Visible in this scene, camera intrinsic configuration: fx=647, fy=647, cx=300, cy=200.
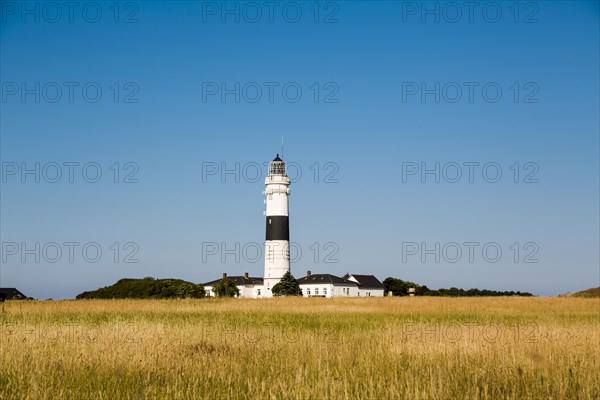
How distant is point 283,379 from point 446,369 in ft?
8.42

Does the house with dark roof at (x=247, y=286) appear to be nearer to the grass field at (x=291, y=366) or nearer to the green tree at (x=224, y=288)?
the green tree at (x=224, y=288)

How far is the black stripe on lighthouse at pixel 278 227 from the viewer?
236ft

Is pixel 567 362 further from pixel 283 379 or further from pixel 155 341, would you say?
pixel 155 341

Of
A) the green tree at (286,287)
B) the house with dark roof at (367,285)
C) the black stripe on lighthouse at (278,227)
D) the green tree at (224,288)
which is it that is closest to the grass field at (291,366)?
the black stripe on lighthouse at (278,227)

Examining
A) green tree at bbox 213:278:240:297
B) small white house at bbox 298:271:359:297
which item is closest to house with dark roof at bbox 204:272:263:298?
small white house at bbox 298:271:359:297

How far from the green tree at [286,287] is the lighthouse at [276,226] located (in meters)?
0.79

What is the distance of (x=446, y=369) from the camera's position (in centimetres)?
945

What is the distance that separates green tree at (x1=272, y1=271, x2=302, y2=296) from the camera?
237 ft

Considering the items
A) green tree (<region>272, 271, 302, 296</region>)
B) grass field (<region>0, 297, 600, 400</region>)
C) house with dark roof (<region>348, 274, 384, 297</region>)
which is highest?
grass field (<region>0, 297, 600, 400</region>)

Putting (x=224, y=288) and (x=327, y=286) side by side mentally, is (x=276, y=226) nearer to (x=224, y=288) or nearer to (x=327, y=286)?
(x=224, y=288)

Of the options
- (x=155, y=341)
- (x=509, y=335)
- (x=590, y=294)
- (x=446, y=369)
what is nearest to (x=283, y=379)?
(x=446, y=369)

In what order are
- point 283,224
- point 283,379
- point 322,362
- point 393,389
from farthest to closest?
point 283,224, point 322,362, point 283,379, point 393,389

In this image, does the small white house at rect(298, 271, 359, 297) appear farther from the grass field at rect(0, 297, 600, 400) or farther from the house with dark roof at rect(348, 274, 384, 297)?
the grass field at rect(0, 297, 600, 400)

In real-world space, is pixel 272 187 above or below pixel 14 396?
above
